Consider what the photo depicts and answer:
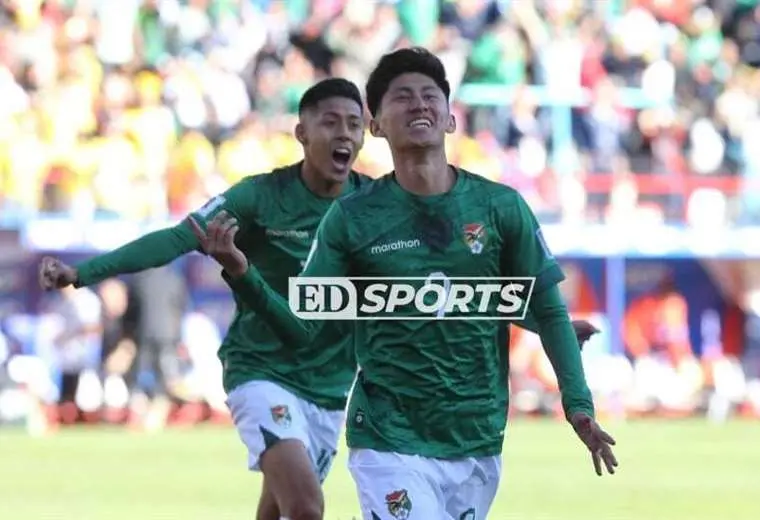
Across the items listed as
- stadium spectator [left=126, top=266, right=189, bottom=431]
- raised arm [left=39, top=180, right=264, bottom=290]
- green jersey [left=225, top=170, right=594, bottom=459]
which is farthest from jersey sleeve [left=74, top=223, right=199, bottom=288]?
stadium spectator [left=126, top=266, right=189, bottom=431]

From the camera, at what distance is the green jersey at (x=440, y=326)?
6.46 metres

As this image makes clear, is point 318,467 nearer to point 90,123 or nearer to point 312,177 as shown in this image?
point 312,177

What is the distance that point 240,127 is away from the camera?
22.8m

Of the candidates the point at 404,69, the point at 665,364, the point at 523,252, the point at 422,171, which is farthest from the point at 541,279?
the point at 665,364

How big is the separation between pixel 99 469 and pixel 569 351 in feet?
34.5

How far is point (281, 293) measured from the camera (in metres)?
8.77

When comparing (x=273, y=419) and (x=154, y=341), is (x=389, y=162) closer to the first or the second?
(x=154, y=341)

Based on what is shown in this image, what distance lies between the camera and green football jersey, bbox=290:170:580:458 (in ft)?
21.2

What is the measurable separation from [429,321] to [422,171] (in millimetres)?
552

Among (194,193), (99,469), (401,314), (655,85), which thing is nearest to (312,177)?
(401,314)

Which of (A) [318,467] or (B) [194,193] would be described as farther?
(B) [194,193]

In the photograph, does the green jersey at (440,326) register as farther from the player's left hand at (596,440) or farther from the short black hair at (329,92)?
the short black hair at (329,92)

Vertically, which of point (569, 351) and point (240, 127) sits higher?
point (240, 127)

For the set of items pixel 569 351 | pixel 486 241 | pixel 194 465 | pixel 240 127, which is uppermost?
pixel 240 127
